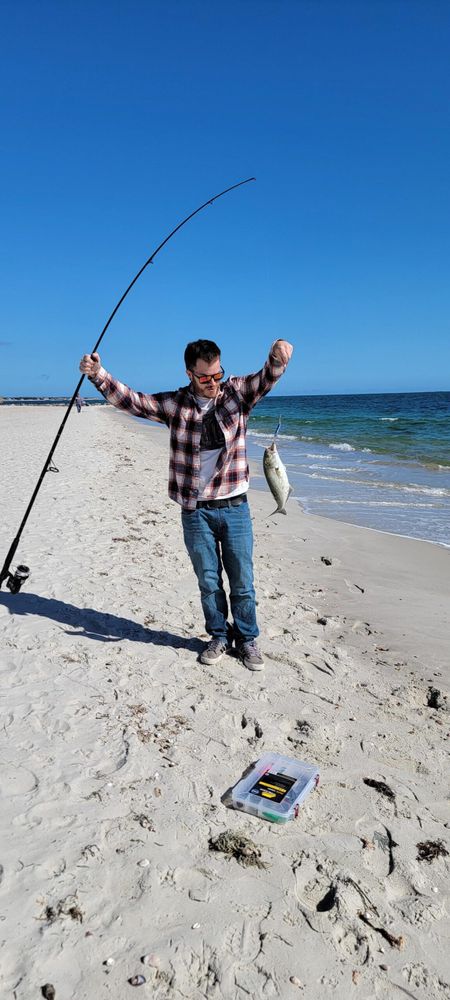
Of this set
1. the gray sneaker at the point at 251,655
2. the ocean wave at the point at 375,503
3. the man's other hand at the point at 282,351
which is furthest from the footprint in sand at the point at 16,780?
the ocean wave at the point at 375,503

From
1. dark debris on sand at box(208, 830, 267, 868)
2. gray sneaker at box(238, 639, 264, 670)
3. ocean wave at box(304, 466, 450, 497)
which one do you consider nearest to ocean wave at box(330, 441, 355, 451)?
ocean wave at box(304, 466, 450, 497)

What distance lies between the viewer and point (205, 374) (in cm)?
377

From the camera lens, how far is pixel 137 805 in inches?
110

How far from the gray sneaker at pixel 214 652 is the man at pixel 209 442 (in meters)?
0.48

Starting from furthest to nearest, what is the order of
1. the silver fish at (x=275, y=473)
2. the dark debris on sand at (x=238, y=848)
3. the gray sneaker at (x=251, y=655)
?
1. the silver fish at (x=275, y=473)
2. the gray sneaker at (x=251, y=655)
3. the dark debris on sand at (x=238, y=848)

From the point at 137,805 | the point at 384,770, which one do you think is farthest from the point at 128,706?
the point at 384,770

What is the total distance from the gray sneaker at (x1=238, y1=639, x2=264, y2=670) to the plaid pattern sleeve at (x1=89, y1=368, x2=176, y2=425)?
1.73m

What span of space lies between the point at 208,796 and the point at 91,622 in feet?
7.83

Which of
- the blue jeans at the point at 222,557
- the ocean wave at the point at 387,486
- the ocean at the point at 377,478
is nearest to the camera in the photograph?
the blue jeans at the point at 222,557

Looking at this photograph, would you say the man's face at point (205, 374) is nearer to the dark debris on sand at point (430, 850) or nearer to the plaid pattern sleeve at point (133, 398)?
the plaid pattern sleeve at point (133, 398)

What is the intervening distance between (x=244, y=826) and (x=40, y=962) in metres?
1.00

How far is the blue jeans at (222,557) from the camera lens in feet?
13.1

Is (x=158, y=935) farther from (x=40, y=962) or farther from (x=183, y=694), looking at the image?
(x=183, y=694)

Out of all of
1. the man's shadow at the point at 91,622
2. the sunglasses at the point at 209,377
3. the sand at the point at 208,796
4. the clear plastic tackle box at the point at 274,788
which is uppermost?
the sunglasses at the point at 209,377
